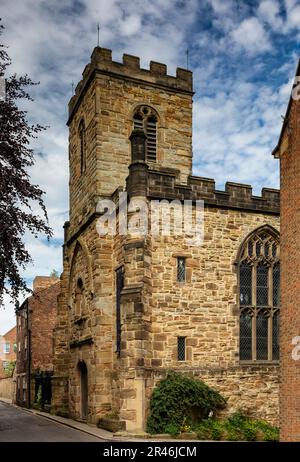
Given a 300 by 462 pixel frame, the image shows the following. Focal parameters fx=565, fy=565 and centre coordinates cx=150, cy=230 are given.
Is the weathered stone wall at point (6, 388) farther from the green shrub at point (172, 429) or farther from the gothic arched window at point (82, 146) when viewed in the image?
the green shrub at point (172, 429)

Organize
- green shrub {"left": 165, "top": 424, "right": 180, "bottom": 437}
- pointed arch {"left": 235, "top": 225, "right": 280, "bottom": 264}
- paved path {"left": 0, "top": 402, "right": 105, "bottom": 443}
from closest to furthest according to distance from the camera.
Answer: green shrub {"left": 165, "top": 424, "right": 180, "bottom": 437} → paved path {"left": 0, "top": 402, "right": 105, "bottom": 443} → pointed arch {"left": 235, "top": 225, "right": 280, "bottom": 264}

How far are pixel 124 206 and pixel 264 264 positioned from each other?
5.68 metres

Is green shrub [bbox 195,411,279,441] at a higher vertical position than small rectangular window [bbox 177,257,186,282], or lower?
lower

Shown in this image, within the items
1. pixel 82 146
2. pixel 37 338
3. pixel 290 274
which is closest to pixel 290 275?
pixel 290 274

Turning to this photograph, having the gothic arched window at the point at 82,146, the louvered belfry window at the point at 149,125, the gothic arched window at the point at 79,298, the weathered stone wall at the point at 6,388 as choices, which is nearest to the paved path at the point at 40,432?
the gothic arched window at the point at 79,298

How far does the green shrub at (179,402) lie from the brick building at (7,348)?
50.4m

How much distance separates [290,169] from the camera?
13586 mm

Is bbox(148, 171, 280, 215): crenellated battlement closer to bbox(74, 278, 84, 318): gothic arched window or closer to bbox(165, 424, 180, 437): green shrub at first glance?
bbox(74, 278, 84, 318): gothic arched window

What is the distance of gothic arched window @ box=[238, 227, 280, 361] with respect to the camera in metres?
20.3

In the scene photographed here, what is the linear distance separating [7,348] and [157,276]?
50.8 metres

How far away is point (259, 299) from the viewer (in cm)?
2070

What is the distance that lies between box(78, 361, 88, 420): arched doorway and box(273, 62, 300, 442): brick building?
456 inches

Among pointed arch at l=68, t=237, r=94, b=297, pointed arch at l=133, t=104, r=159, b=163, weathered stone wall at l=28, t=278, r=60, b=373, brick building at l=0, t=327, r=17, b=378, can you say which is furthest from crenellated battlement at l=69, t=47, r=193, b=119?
brick building at l=0, t=327, r=17, b=378
